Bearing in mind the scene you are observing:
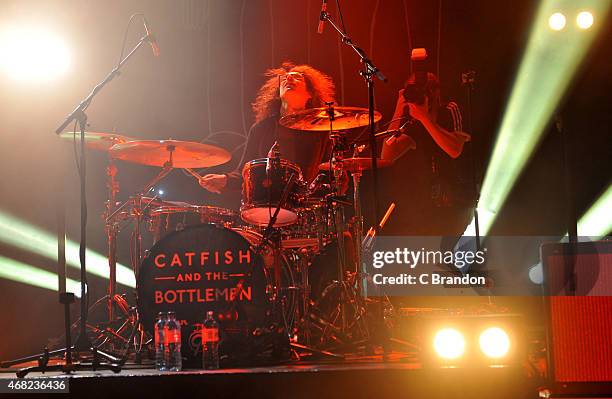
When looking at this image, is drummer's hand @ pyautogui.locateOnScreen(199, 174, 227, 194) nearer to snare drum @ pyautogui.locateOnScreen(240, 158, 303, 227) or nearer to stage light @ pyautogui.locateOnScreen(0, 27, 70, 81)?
snare drum @ pyautogui.locateOnScreen(240, 158, 303, 227)

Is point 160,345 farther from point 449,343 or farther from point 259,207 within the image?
point 449,343

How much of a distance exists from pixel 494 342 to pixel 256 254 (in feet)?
4.41

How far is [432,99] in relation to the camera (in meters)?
5.41

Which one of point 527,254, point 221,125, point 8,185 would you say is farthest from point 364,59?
point 8,185

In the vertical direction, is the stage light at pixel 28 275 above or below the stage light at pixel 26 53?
below

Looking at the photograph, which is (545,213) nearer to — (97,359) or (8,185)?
(97,359)

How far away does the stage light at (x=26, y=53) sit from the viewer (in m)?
5.11

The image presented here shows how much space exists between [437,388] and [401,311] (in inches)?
73.8

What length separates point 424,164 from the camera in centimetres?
543

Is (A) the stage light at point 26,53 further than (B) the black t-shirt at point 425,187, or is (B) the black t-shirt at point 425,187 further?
(B) the black t-shirt at point 425,187

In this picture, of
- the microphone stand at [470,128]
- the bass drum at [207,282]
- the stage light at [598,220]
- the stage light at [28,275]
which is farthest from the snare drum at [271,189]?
the stage light at [598,220]

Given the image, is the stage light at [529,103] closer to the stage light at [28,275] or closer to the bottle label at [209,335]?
the bottle label at [209,335]

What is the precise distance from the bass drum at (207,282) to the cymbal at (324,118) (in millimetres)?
1149

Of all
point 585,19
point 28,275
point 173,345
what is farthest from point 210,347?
point 585,19
